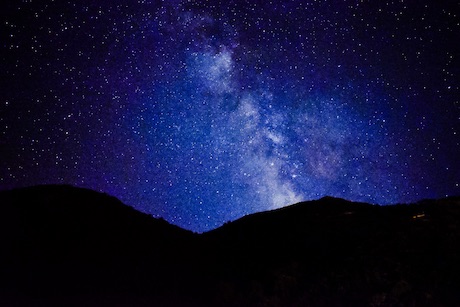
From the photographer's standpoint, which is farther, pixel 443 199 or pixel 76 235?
pixel 443 199

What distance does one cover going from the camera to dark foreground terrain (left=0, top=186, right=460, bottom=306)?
1255 centimetres

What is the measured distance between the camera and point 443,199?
840 inches

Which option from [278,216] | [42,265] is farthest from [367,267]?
[42,265]

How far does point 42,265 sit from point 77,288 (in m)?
1.96

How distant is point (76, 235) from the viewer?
14750mm

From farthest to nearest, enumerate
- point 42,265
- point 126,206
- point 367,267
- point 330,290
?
point 126,206, point 367,267, point 330,290, point 42,265

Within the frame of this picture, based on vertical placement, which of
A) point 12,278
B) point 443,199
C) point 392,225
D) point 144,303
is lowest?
point 144,303

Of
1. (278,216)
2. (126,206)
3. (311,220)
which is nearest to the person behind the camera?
(126,206)

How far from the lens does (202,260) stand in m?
16.2

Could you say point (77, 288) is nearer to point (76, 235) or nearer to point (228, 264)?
point (76, 235)

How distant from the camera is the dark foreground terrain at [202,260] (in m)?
12.5

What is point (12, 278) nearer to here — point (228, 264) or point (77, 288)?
point (77, 288)

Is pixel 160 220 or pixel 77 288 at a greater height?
pixel 160 220

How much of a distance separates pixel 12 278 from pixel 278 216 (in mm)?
15474
